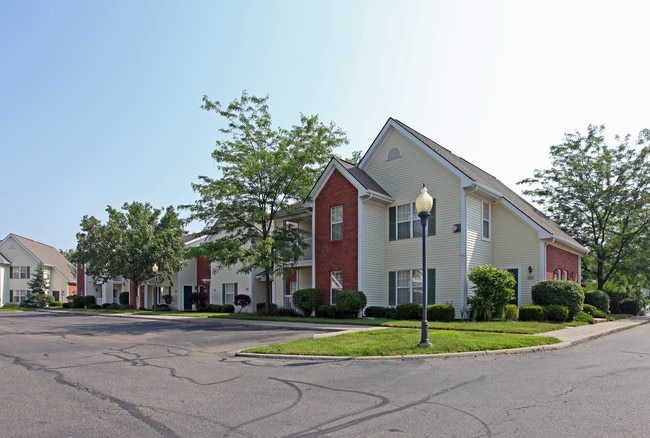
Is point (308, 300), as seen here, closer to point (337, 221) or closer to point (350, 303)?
point (350, 303)

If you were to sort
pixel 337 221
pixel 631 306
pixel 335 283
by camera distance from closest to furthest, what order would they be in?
pixel 335 283
pixel 337 221
pixel 631 306

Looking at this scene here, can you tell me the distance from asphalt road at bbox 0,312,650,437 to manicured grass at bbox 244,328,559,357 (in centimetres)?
65

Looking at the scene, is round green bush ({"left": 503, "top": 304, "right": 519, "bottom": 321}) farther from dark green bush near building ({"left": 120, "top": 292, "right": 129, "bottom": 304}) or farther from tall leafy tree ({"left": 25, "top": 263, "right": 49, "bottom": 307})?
tall leafy tree ({"left": 25, "top": 263, "right": 49, "bottom": 307})

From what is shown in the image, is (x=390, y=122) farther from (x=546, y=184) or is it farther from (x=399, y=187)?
(x=546, y=184)

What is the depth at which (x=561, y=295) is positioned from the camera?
20047 mm

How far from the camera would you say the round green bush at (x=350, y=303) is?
2231cm

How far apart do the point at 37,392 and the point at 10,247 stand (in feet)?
207

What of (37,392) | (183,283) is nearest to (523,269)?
(37,392)

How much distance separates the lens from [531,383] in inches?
321

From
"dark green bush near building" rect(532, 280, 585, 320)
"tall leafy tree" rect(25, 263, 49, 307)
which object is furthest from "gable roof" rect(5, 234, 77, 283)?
"dark green bush near building" rect(532, 280, 585, 320)

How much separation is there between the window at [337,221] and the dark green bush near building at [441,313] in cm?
626

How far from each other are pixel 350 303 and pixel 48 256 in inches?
2212

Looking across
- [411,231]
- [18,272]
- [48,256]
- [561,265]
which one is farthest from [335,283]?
[48,256]

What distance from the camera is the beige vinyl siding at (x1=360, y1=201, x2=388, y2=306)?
23.5m
